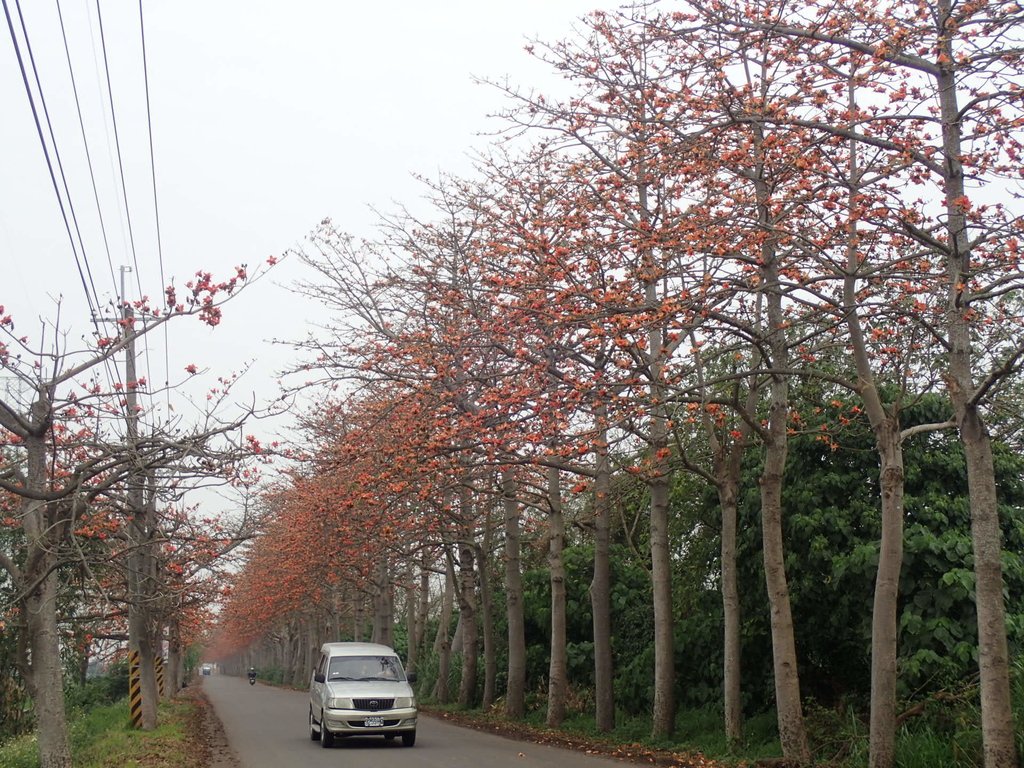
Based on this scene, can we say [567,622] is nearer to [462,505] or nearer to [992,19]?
[462,505]

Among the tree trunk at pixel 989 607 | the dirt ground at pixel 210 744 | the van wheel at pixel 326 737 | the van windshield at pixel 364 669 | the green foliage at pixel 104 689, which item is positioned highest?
the tree trunk at pixel 989 607

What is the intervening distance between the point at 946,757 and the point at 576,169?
7956 millimetres

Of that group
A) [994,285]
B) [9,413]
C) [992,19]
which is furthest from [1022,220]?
[9,413]

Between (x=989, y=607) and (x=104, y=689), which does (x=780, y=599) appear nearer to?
(x=989, y=607)

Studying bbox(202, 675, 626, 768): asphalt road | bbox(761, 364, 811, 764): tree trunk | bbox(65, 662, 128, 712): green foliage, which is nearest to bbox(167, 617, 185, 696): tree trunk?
bbox(65, 662, 128, 712): green foliage

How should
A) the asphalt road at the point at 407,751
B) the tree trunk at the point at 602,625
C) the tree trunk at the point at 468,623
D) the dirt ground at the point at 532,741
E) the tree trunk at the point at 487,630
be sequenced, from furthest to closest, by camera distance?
the tree trunk at the point at 468,623, the tree trunk at the point at 487,630, the tree trunk at the point at 602,625, the asphalt road at the point at 407,751, the dirt ground at the point at 532,741

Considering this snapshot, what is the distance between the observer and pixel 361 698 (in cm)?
1984

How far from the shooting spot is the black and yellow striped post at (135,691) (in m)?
22.9

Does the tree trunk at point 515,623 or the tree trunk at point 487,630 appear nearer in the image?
the tree trunk at point 515,623

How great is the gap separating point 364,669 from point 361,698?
151cm

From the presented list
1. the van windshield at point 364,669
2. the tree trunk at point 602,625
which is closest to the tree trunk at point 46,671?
the van windshield at point 364,669

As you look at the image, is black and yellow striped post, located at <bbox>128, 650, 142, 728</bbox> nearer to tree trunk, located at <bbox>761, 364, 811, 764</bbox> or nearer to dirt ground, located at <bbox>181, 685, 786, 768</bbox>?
dirt ground, located at <bbox>181, 685, 786, 768</bbox>

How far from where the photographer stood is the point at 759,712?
1838 centimetres

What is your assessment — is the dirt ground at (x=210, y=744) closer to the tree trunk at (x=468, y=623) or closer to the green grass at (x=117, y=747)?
the green grass at (x=117, y=747)
